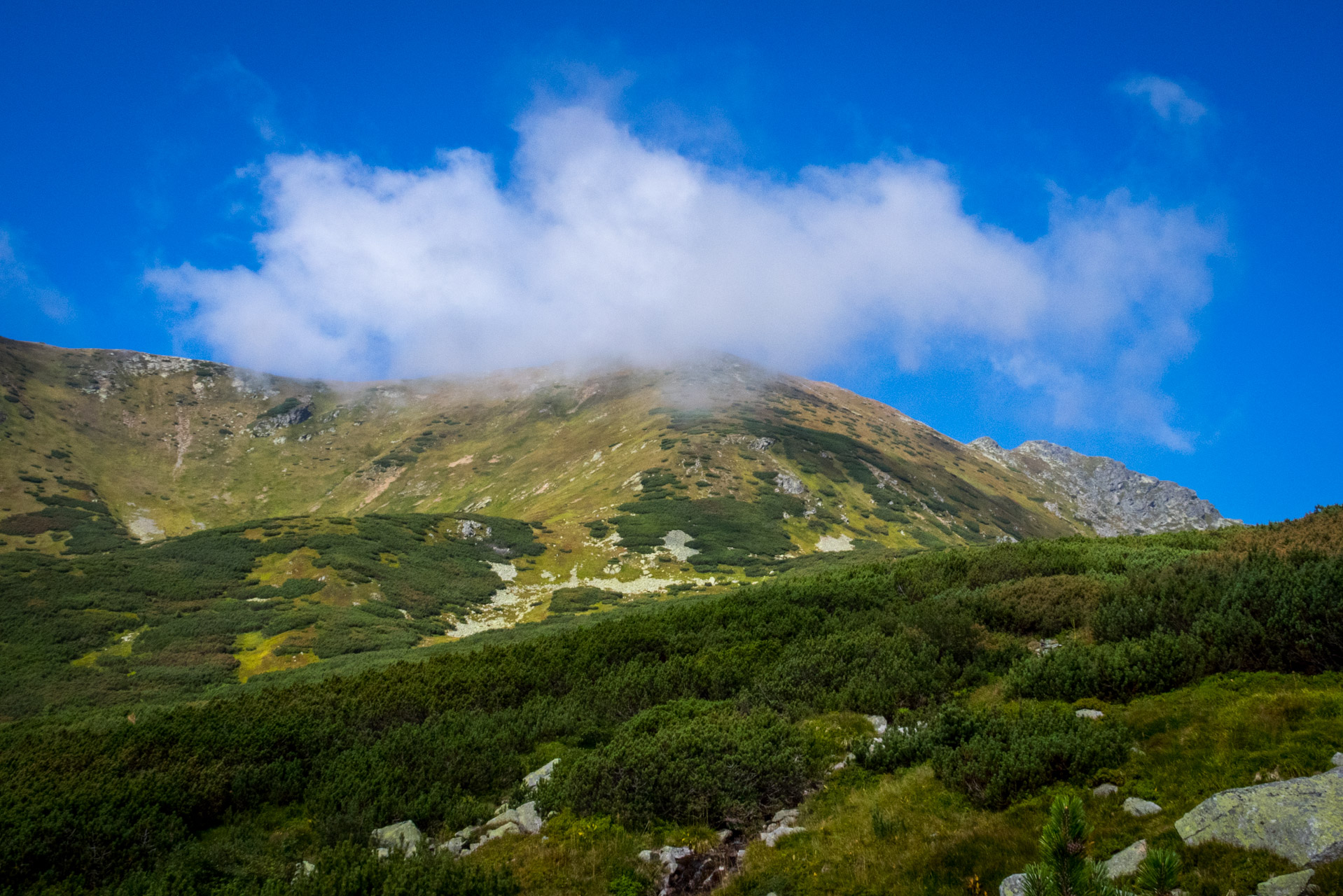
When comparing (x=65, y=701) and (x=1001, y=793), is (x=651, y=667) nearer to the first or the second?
(x=1001, y=793)

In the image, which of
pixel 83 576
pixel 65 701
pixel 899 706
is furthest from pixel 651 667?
pixel 83 576

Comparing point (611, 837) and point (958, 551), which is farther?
point (958, 551)

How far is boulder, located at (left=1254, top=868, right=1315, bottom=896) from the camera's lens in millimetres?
4793

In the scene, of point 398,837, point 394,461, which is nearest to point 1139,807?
point 398,837

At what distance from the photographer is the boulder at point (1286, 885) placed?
15.7ft

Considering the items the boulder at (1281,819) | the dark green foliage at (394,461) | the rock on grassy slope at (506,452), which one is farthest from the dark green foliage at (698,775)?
the dark green foliage at (394,461)

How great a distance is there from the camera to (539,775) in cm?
1100

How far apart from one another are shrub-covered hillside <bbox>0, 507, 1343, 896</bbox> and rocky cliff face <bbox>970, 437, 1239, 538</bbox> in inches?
5899

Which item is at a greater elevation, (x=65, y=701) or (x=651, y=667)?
(x=651, y=667)

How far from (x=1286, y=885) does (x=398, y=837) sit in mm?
9877

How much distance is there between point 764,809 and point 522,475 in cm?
10233

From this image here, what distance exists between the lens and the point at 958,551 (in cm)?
2300

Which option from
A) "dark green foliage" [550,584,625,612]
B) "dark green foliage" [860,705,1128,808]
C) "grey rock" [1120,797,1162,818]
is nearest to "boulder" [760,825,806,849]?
"dark green foliage" [860,705,1128,808]

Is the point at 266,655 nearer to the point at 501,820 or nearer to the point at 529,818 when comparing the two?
the point at 501,820
